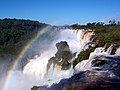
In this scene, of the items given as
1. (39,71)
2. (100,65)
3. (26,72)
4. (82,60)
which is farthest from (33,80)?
(100,65)

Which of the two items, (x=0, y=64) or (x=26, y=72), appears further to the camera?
(x=0, y=64)

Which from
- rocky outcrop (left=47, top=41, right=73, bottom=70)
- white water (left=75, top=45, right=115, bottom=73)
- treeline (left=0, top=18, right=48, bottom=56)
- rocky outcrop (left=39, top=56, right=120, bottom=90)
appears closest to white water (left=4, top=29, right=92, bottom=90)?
rocky outcrop (left=47, top=41, right=73, bottom=70)

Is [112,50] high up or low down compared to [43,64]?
up

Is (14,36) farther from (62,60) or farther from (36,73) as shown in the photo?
(62,60)

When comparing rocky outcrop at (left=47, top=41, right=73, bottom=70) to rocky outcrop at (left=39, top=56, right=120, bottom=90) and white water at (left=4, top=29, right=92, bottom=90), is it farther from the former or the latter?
rocky outcrop at (left=39, top=56, right=120, bottom=90)

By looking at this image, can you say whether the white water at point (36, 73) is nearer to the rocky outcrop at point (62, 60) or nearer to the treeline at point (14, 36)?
the rocky outcrop at point (62, 60)

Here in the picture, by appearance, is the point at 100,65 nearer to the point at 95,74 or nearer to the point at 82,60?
the point at 95,74

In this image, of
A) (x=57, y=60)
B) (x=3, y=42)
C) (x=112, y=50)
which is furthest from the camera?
(x=3, y=42)

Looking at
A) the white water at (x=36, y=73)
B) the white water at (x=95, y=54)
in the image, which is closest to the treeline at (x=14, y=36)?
the white water at (x=36, y=73)
